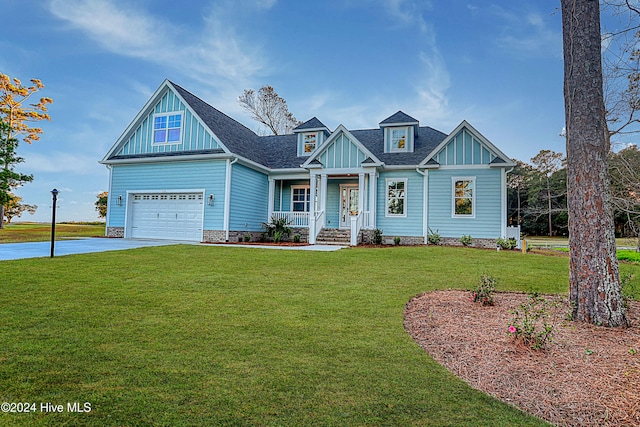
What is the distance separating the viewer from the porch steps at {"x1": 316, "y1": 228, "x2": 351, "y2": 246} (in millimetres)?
15266

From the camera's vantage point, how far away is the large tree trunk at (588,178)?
3945 mm

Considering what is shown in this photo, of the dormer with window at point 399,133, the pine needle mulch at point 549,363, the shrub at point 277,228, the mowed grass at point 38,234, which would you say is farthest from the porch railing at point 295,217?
the pine needle mulch at point 549,363

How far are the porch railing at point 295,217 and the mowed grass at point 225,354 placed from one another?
10.2 meters

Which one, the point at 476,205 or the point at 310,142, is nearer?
the point at 476,205

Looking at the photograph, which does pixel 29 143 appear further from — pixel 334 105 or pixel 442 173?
pixel 442 173

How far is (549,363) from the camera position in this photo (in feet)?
10.0

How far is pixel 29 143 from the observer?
2661cm

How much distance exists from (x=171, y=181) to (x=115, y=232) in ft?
13.2

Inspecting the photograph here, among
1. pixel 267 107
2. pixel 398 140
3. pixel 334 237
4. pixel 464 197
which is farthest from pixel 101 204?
pixel 464 197

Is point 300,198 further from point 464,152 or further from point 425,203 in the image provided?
point 464,152

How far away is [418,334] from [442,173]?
12741 millimetres

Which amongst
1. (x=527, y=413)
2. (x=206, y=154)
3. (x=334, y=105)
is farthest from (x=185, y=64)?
(x=527, y=413)

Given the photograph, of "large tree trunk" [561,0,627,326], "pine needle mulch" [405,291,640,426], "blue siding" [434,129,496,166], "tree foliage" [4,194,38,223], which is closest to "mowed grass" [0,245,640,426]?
"pine needle mulch" [405,291,640,426]

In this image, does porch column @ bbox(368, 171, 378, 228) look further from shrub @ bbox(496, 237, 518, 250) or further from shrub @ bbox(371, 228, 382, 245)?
shrub @ bbox(496, 237, 518, 250)
